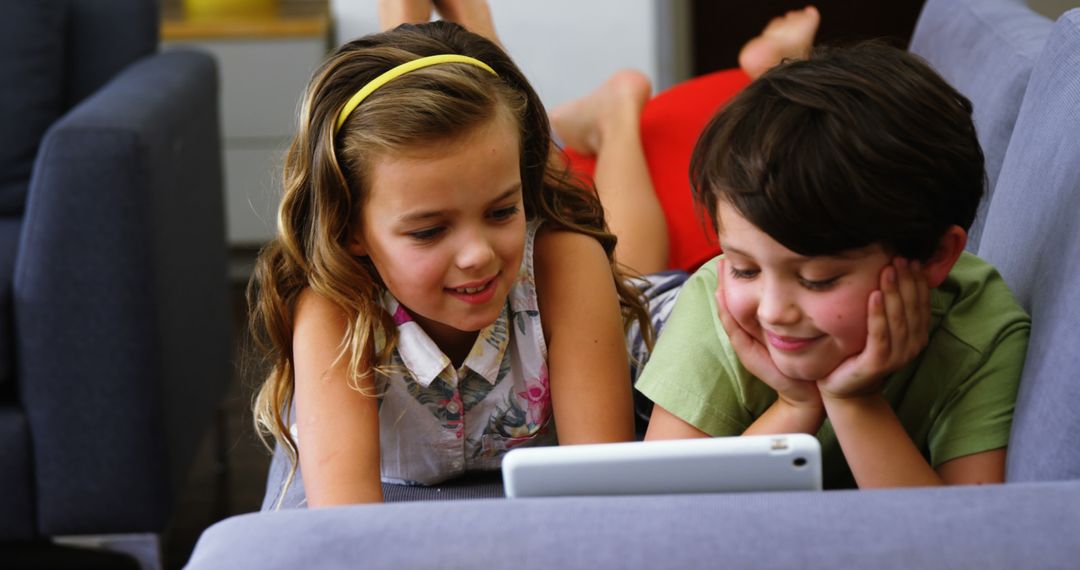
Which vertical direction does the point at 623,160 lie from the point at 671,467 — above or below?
below

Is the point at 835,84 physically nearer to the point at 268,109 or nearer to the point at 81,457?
the point at 81,457

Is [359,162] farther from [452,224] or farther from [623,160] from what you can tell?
[623,160]

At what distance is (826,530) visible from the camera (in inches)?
28.4

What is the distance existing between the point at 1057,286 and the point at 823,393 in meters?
0.20

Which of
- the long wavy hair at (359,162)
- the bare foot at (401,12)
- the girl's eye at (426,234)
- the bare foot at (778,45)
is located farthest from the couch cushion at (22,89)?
the girl's eye at (426,234)

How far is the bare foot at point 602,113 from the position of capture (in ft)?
6.57

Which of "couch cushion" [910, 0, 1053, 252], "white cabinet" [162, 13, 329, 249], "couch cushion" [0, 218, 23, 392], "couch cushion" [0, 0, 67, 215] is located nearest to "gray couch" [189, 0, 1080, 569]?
"couch cushion" [910, 0, 1053, 252]

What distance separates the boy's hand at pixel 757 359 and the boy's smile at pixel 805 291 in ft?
0.13

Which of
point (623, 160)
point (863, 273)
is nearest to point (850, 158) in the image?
point (863, 273)

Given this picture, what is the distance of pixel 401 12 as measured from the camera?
1.66m

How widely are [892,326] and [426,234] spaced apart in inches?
16.4

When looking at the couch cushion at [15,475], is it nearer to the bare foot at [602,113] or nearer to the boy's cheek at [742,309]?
the bare foot at [602,113]

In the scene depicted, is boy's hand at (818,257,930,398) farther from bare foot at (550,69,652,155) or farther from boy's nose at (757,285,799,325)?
bare foot at (550,69,652,155)

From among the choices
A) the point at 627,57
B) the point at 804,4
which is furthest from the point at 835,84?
the point at 804,4
